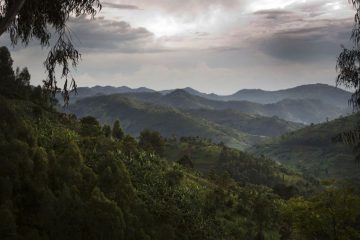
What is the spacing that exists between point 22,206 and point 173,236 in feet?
89.4

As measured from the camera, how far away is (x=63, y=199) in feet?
147

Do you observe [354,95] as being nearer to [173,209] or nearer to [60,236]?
[60,236]

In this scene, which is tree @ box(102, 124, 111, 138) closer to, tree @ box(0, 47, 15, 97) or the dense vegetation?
the dense vegetation

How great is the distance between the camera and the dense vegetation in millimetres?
40281

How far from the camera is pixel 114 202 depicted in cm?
4841

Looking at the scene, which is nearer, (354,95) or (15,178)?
(354,95)

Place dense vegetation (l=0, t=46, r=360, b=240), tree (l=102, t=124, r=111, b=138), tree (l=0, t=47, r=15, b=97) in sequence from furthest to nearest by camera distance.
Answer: tree (l=102, t=124, r=111, b=138) < tree (l=0, t=47, r=15, b=97) < dense vegetation (l=0, t=46, r=360, b=240)

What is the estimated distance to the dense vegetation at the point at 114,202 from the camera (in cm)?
4028

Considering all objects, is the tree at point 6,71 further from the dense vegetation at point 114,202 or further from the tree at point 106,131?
the tree at point 106,131

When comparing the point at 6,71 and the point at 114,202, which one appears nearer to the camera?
the point at 114,202

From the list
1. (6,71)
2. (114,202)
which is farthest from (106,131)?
(114,202)

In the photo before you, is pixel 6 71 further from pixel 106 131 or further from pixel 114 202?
pixel 114 202

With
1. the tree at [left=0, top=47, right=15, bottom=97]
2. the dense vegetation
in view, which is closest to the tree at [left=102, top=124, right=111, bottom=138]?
the dense vegetation

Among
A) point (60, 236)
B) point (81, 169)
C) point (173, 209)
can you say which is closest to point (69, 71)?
point (60, 236)
